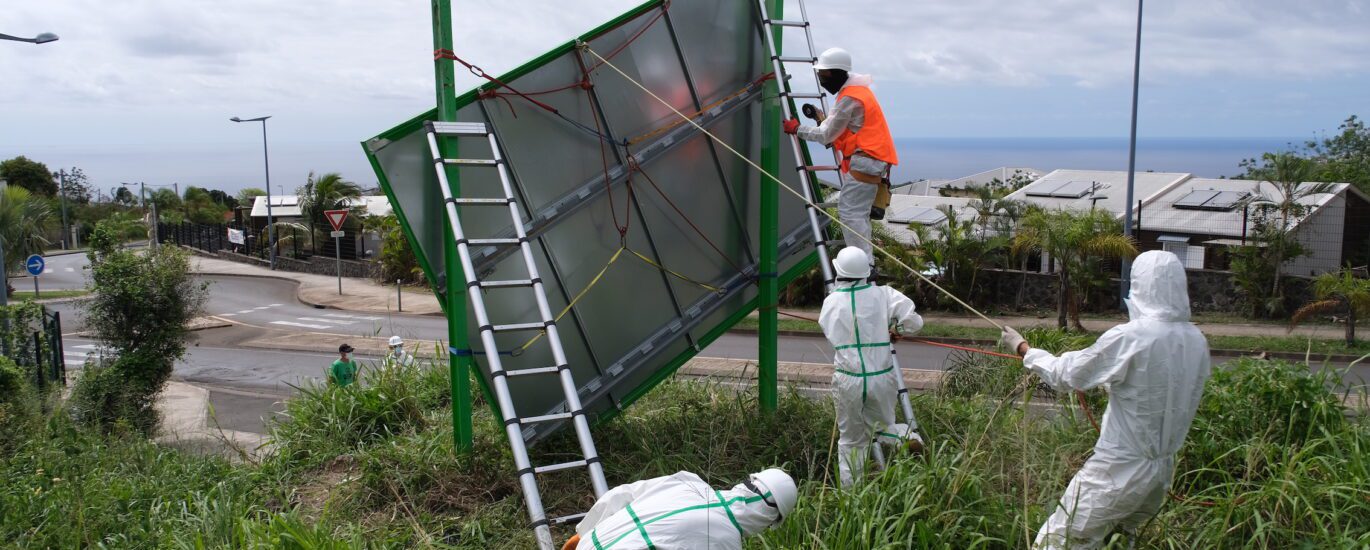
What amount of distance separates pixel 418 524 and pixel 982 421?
374cm

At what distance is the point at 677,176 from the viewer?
7840 millimetres

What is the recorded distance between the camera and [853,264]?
19.5 ft

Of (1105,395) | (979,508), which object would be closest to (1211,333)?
(1105,395)

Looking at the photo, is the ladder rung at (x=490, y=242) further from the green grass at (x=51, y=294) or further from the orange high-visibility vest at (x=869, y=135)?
the green grass at (x=51, y=294)

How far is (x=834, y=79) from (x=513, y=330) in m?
2.99

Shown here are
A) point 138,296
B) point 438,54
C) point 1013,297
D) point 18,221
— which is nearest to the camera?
point 438,54

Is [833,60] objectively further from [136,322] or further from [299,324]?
[299,324]

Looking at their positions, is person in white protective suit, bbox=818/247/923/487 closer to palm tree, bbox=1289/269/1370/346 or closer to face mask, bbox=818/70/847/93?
face mask, bbox=818/70/847/93

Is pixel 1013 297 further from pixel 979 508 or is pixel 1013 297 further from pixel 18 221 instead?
pixel 18 221

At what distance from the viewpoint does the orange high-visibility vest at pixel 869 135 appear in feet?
22.6

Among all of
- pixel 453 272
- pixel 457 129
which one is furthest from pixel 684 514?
pixel 457 129

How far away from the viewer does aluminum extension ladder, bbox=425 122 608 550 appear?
5207 mm

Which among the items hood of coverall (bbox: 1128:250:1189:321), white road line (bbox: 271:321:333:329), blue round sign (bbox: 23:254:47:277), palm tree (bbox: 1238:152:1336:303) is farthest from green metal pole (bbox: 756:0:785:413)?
blue round sign (bbox: 23:254:47:277)

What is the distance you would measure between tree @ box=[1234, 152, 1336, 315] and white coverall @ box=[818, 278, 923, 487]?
1863 cm
